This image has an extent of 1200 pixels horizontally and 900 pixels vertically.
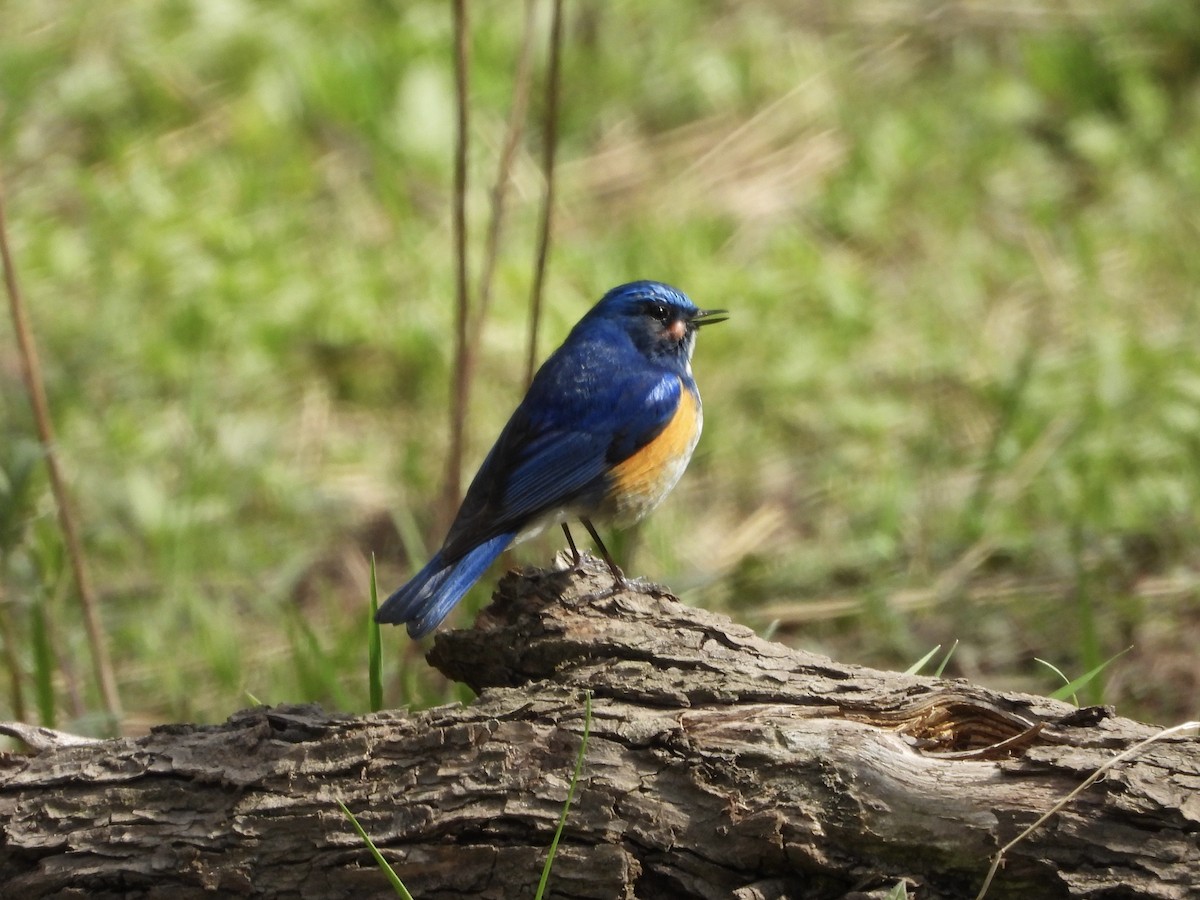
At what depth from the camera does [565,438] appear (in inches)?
163

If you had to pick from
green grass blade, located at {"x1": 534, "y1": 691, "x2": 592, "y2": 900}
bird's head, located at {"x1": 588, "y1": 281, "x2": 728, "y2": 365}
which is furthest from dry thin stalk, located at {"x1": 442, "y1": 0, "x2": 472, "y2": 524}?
green grass blade, located at {"x1": 534, "y1": 691, "x2": 592, "y2": 900}

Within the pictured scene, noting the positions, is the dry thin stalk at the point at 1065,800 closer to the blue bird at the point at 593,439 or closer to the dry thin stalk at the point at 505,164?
the blue bird at the point at 593,439

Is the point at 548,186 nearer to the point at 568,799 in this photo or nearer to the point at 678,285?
the point at 568,799

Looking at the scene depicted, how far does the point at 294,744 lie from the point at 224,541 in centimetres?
270

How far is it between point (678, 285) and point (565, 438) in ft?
8.42

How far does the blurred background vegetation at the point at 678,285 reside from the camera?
17.1 feet

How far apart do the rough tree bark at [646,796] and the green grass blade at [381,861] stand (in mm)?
35

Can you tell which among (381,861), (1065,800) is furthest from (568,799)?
(1065,800)

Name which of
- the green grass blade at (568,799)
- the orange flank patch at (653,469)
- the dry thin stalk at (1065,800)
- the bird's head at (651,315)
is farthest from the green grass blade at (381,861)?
the bird's head at (651,315)

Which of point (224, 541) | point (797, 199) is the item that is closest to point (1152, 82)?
point (797, 199)

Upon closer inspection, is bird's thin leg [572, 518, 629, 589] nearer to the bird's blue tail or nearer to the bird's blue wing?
the bird's blue wing

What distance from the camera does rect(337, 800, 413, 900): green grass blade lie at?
9.11 feet

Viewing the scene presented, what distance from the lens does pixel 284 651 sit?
204 inches

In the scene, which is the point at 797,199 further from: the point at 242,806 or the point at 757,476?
the point at 242,806
